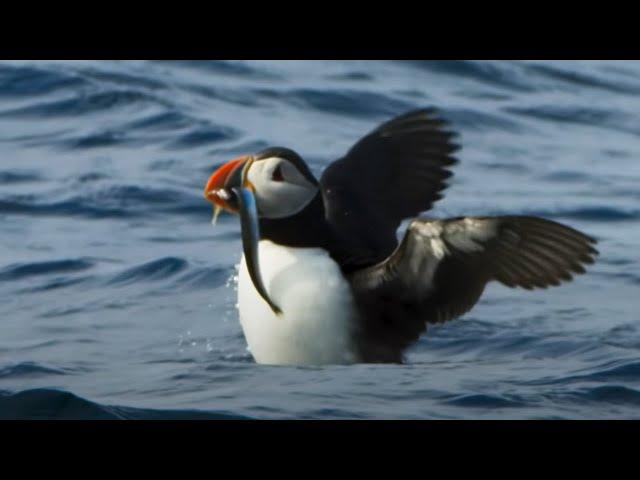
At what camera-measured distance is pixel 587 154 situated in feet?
39.0

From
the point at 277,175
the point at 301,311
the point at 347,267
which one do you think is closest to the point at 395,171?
the point at 347,267

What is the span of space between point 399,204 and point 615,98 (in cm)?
675

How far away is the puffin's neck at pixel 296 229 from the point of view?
6.51 metres

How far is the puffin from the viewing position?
6.18m

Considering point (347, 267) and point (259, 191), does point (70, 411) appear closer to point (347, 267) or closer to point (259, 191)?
point (259, 191)

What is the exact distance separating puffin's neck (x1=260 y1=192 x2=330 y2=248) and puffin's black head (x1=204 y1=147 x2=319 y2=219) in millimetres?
25

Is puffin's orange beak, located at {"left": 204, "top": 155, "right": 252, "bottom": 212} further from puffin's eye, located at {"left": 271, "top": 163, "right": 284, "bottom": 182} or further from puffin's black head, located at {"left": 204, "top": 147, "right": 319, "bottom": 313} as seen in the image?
puffin's eye, located at {"left": 271, "top": 163, "right": 284, "bottom": 182}

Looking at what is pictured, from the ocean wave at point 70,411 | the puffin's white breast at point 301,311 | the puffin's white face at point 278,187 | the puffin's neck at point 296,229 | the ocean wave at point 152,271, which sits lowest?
the ocean wave at point 152,271

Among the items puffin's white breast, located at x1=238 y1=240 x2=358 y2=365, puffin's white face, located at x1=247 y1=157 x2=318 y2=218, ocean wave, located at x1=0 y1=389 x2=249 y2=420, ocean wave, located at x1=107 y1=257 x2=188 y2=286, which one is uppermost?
puffin's white face, located at x1=247 y1=157 x2=318 y2=218

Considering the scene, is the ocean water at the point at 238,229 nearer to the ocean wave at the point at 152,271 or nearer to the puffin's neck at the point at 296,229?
the ocean wave at the point at 152,271

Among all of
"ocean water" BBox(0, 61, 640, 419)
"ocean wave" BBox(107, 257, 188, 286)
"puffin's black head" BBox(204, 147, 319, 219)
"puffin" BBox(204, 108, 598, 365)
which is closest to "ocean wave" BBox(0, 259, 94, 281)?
"ocean water" BBox(0, 61, 640, 419)

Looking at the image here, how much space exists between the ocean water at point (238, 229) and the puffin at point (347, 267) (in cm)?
15

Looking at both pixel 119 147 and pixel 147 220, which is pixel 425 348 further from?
pixel 119 147

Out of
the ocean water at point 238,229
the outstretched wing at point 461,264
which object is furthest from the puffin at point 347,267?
the ocean water at point 238,229
